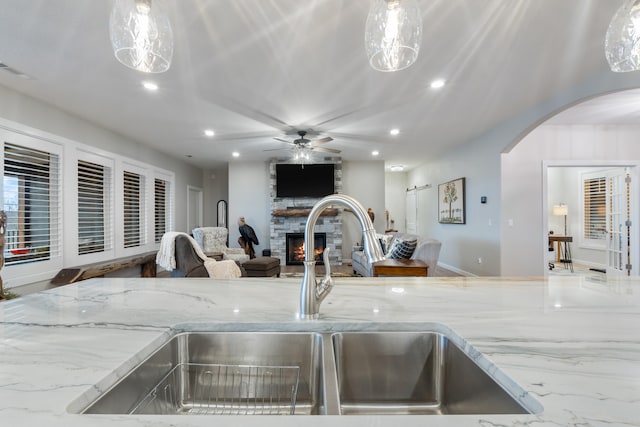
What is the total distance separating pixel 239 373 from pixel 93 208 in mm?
4747

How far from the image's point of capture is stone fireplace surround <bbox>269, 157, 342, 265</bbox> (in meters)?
6.89

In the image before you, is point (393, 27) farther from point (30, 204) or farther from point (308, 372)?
point (30, 204)

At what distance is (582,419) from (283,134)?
489 cm

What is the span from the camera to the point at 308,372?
81 cm

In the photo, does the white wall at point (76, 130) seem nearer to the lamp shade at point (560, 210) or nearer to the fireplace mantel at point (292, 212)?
the fireplace mantel at point (292, 212)

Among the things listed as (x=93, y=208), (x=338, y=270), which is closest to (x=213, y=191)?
(x=93, y=208)

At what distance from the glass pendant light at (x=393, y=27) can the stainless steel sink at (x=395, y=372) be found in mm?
1104

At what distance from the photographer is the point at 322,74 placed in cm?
290

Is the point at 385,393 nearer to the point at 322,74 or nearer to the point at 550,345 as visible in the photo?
the point at 550,345

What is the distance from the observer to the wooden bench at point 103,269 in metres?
3.59

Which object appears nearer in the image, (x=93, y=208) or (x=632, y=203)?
(x=93, y=208)

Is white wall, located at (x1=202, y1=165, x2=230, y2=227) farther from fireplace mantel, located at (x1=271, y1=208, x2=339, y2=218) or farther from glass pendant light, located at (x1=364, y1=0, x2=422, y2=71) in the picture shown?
glass pendant light, located at (x1=364, y1=0, x2=422, y2=71)

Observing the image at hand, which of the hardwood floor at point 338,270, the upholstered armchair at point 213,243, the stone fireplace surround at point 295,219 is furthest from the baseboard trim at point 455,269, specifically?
the upholstered armchair at point 213,243

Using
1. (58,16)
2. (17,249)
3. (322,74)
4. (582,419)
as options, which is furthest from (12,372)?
(17,249)
